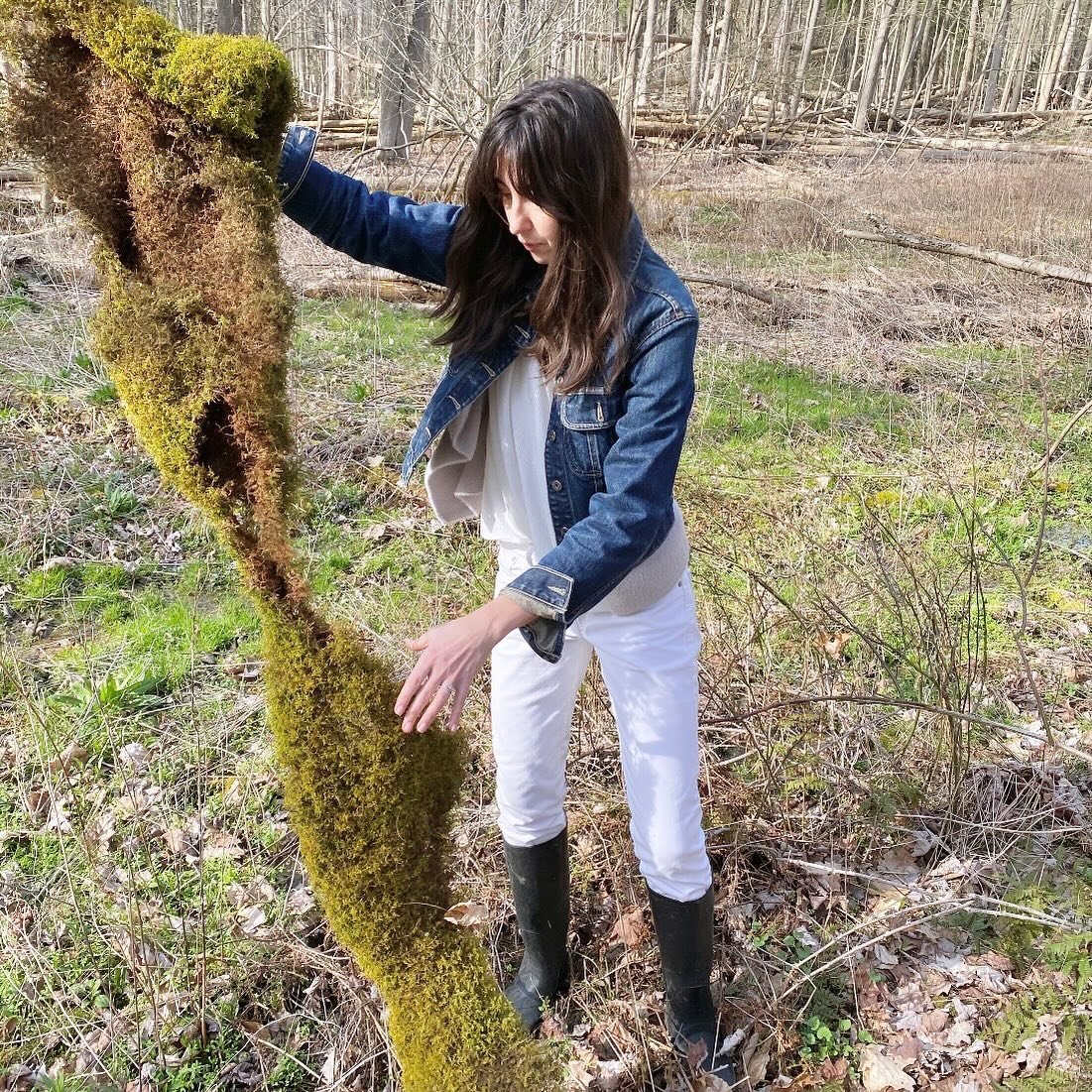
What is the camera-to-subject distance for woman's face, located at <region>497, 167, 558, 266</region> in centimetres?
161

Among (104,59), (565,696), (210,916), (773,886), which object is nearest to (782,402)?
(773,886)

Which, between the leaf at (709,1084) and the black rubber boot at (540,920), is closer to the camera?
the leaf at (709,1084)

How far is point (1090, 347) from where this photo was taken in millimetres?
6535

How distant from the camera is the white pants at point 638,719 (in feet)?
6.31

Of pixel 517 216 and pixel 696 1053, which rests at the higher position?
pixel 517 216

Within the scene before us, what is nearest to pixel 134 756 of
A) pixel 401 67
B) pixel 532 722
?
pixel 532 722

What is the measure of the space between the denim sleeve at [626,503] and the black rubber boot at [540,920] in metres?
0.88

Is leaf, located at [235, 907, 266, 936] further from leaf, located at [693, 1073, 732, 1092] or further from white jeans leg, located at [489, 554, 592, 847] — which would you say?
leaf, located at [693, 1073, 732, 1092]

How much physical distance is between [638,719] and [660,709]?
62mm

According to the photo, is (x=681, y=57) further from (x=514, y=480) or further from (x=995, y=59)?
(x=514, y=480)

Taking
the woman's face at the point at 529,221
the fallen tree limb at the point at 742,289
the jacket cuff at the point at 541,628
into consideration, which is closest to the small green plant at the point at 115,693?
the jacket cuff at the point at 541,628

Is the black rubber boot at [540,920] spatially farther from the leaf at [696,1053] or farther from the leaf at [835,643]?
the leaf at [835,643]

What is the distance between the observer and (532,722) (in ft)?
6.71

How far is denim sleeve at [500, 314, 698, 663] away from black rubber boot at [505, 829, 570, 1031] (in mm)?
881
